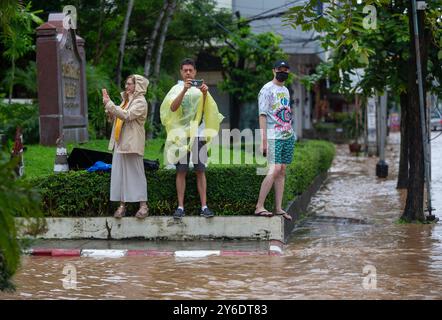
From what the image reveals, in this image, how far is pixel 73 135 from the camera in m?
16.2

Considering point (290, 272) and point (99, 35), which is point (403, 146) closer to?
point (99, 35)

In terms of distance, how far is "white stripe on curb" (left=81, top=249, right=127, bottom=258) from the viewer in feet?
31.0

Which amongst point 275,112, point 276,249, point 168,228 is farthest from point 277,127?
point 168,228

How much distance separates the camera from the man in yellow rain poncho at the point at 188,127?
10.1m

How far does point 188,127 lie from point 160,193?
93 cm

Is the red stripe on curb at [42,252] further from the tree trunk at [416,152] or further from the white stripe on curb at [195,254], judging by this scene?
the tree trunk at [416,152]

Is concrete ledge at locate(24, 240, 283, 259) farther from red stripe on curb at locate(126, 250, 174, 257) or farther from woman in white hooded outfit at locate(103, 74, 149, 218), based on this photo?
woman in white hooded outfit at locate(103, 74, 149, 218)

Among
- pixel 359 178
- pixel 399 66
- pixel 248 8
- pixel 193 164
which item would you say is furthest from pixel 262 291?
pixel 248 8

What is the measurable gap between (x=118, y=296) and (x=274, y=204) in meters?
3.49

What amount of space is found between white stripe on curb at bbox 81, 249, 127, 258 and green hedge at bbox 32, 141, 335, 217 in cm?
95

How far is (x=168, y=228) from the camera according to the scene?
1016cm
